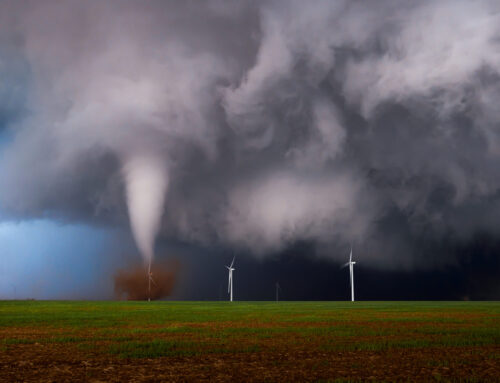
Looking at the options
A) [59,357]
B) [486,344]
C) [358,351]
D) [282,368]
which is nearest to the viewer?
[282,368]

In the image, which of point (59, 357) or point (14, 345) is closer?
point (59, 357)

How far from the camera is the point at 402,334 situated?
41.5m

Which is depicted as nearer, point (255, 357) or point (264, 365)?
point (264, 365)

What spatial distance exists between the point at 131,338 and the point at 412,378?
23.9 metres

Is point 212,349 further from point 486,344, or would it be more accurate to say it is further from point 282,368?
point 486,344

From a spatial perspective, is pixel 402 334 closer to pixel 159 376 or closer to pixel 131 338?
pixel 131 338

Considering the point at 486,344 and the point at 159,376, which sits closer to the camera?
the point at 159,376

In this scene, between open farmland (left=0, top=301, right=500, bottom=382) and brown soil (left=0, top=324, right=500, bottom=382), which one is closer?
brown soil (left=0, top=324, right=500, bottom=382)

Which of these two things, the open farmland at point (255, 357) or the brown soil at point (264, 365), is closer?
the brown soil at point (264, 365)

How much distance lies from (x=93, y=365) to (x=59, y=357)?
417 cm

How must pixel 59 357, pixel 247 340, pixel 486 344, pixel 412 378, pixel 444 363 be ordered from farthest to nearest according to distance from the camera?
pixel 247 340 < pixel 486 344 < pixel 59 357 < pixel 444 363 < pixel 412 378

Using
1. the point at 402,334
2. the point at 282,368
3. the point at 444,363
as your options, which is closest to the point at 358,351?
the point at 444,363

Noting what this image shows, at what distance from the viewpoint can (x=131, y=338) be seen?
38.4m

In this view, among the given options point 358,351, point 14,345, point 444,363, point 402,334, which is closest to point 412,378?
point 444,363
